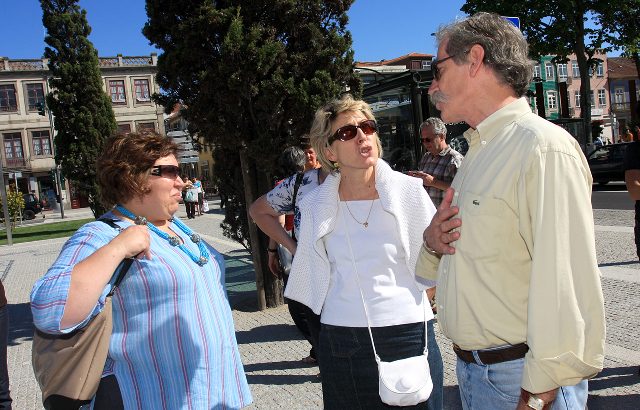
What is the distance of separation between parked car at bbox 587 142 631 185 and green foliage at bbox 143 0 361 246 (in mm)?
16993

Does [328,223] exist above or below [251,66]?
below

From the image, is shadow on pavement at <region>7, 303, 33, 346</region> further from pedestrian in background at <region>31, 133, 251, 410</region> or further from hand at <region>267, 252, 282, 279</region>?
pedestrian in background at <region>31, 133, 251, 410</region>

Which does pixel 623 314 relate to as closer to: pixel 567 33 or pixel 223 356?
pixel 223 356

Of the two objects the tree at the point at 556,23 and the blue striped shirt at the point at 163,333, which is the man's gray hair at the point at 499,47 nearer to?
the blue striped shirt at the point at 163,333

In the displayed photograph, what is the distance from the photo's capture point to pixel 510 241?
158 centimetres

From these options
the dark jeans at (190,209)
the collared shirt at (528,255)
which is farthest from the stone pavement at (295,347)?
the dark jeans at (190,209)

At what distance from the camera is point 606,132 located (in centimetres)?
7112

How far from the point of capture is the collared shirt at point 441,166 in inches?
207

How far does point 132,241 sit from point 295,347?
395 cm

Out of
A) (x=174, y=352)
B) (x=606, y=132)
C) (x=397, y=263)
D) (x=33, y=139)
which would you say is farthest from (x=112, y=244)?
(x=606, y=132)

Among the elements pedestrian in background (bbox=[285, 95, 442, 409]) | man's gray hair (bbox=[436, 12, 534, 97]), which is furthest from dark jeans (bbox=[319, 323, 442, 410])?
man's gray hair (bbox=[436, 12, 534, 97])

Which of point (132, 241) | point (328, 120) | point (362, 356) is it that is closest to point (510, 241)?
point (362, 356)

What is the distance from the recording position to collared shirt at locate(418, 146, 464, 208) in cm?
527

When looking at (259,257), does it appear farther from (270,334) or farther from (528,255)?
(528,255)
